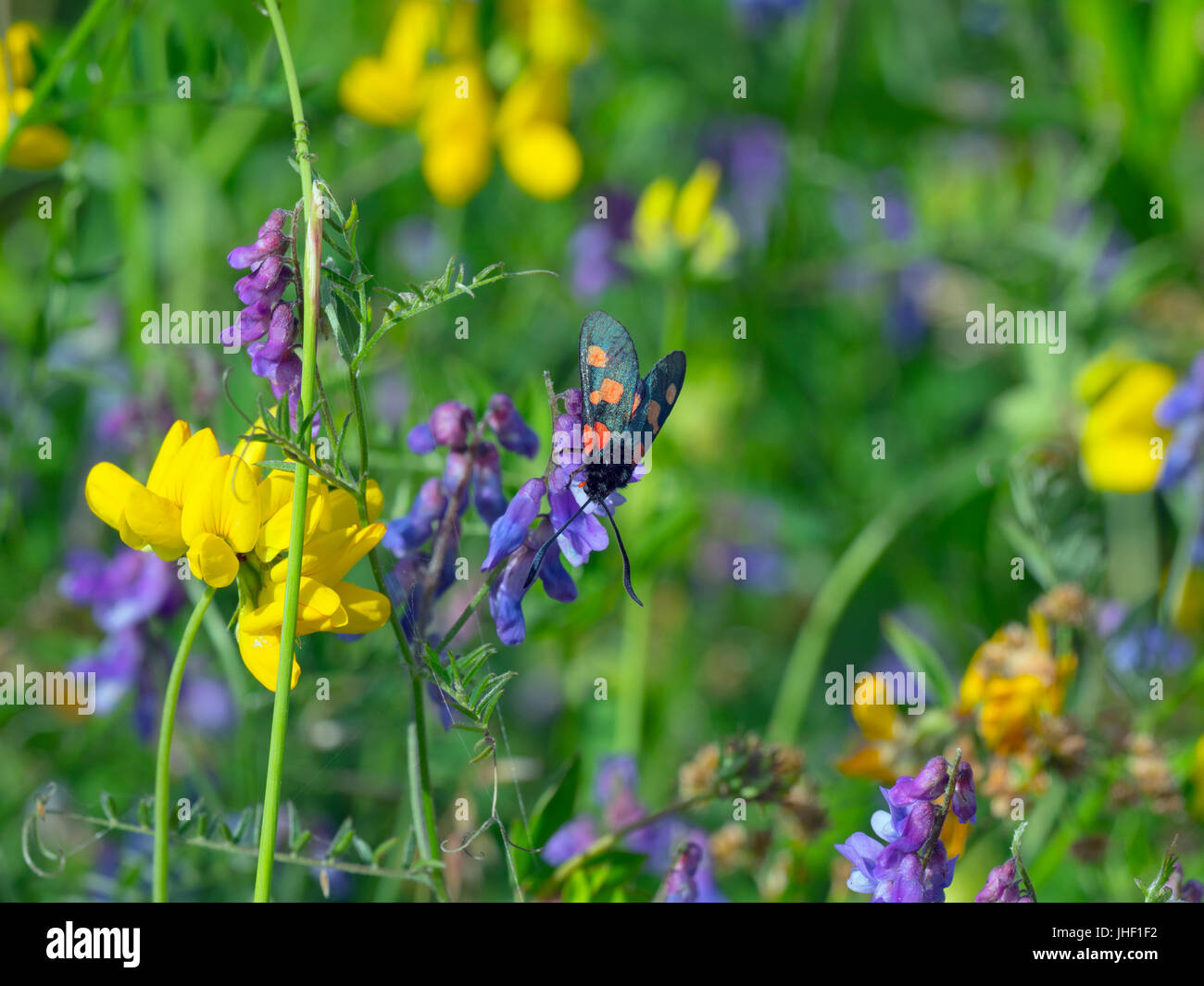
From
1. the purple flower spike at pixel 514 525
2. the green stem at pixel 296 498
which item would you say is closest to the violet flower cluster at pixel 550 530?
the purple flower spike at pixel 514 525

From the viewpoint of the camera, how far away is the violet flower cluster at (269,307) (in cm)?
62

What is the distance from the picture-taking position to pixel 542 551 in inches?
25.4

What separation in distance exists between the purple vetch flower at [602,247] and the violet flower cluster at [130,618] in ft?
3.05

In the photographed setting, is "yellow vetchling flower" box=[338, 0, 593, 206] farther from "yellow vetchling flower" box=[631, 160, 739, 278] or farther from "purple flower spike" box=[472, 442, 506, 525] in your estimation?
"purple flower spike" box=[472, 442, 506, 525]

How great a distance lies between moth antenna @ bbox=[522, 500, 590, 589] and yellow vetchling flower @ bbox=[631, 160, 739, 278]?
0.82m

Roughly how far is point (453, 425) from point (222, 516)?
151mm

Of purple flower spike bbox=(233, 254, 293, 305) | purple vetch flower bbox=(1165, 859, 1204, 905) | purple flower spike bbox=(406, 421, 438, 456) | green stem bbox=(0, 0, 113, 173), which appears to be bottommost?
purple vetch flower bbox=(1165, 859, 1204, 905)

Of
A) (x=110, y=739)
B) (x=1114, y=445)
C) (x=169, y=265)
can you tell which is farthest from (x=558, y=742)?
(x=169, y=265)

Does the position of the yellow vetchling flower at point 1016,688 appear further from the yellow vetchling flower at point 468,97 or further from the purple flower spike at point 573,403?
the yellow vetchling flower at point 468,97

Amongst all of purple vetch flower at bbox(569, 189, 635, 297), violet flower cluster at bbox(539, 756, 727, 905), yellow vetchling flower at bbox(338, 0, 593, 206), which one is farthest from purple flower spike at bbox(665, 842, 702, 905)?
purple vetch flower at bbox(569, 189, 635, 297)

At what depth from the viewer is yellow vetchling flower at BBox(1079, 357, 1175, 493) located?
1329 mm

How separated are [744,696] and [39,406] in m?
1.05

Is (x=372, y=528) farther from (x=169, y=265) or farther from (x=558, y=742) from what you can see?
(x=169, y=265)
